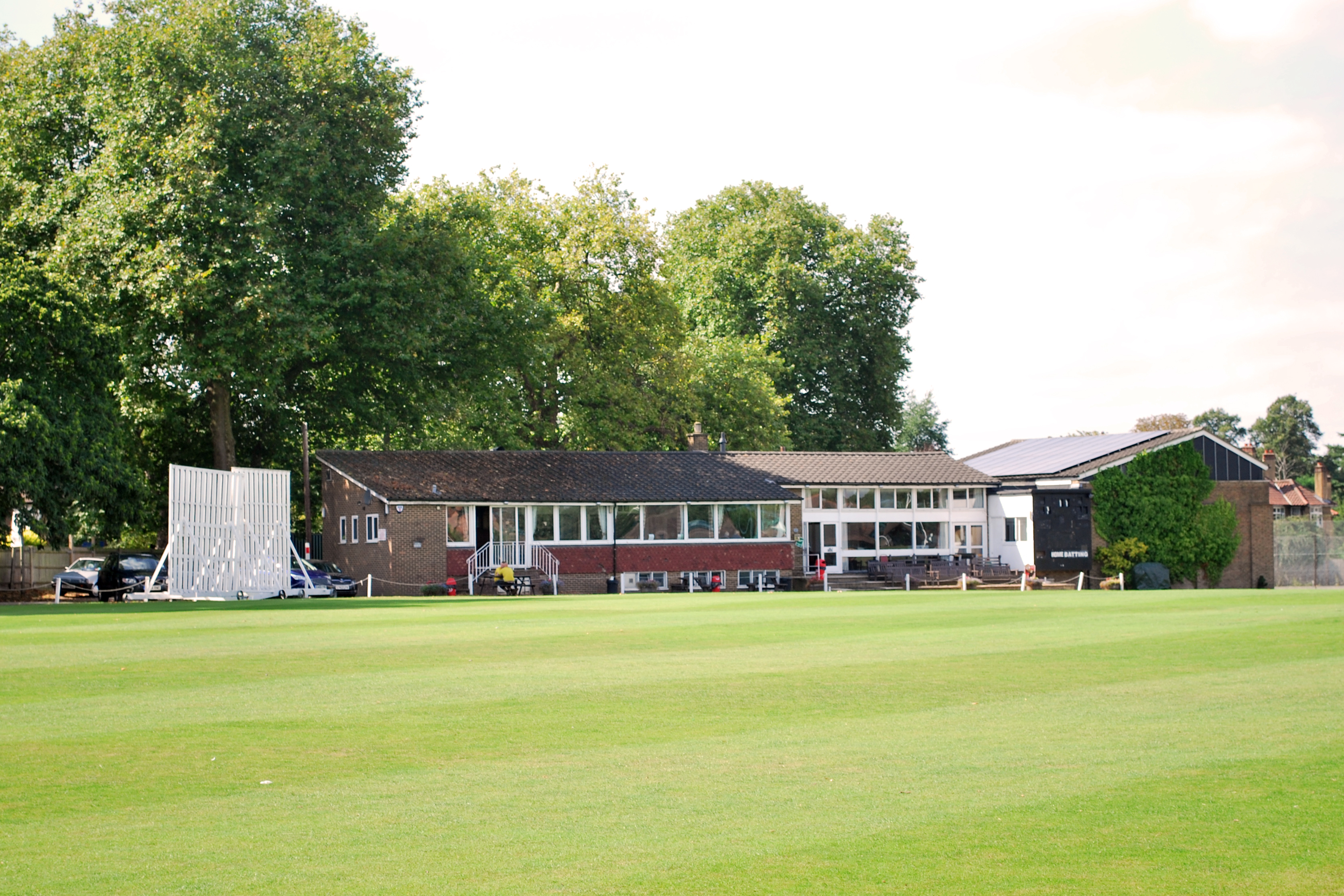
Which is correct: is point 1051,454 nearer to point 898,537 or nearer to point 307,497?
point 898,537

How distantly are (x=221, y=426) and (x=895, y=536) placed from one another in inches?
1017

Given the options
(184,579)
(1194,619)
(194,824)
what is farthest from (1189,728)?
(184,579)

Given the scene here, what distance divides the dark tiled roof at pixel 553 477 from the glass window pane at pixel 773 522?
533 millimetres

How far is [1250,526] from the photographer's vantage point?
5631cm

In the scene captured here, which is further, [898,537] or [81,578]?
[898,537]

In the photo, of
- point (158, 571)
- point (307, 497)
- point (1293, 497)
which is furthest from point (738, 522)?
point (1293, 497)

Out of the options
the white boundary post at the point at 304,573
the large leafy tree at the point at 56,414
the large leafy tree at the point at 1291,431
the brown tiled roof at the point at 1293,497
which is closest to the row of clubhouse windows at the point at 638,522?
the white boundary post at the point at 304,573

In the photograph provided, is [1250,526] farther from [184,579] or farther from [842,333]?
[184,579]

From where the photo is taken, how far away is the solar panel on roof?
55.8m

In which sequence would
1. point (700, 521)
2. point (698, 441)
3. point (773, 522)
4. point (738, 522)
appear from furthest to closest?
point (698, 441) → point (773, 522) → point (738, 522) → point (700, 521)

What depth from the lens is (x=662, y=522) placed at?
1982 inches

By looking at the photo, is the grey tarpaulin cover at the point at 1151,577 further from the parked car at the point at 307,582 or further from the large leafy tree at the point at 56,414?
the large leafy tree at the point at 56,414

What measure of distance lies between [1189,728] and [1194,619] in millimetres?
14489

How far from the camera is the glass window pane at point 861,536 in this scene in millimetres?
54469
